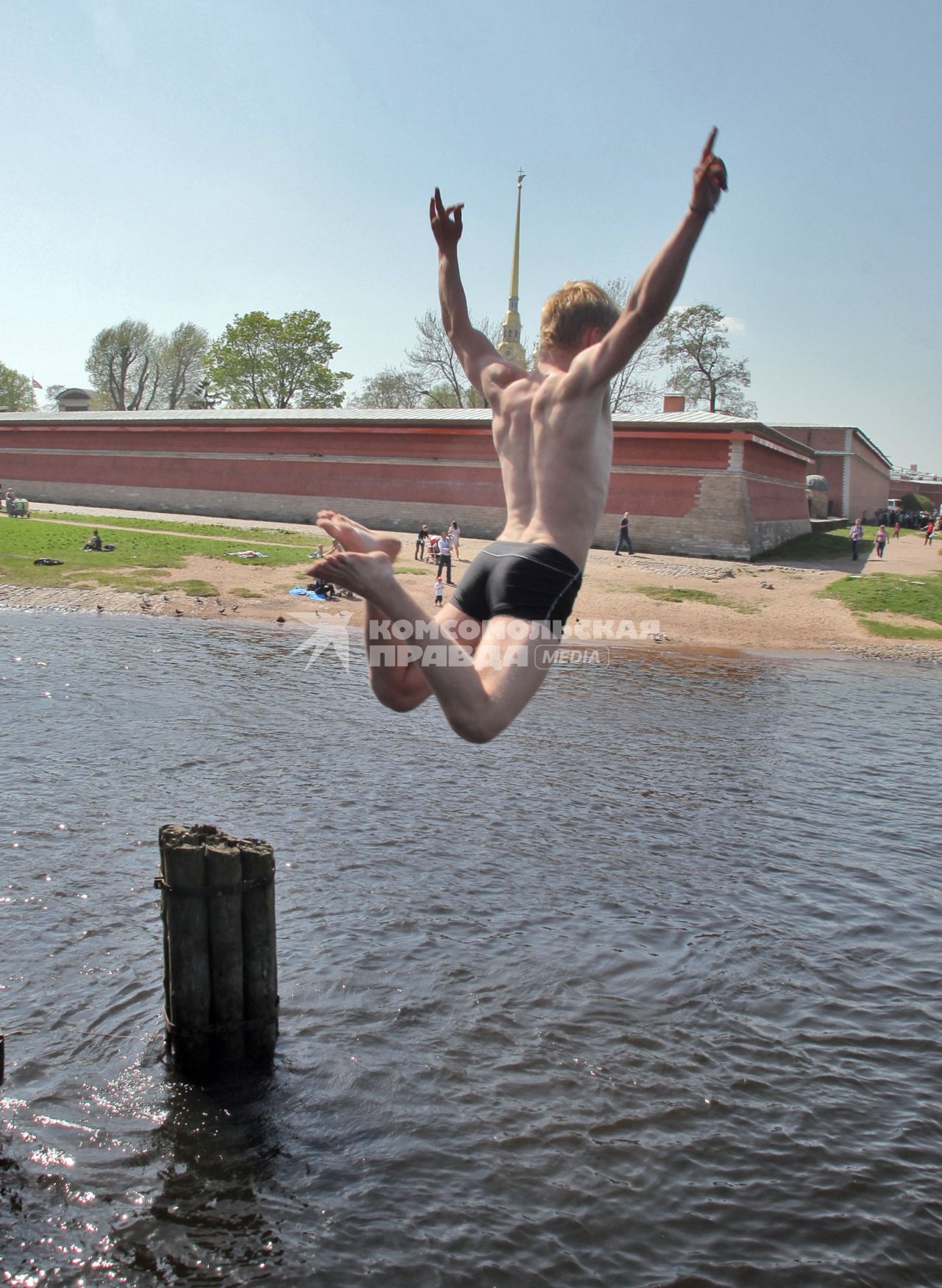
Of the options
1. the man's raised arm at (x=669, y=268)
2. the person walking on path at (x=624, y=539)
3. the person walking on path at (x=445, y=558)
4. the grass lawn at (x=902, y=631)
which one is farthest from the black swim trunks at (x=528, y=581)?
the person walking on path at (x=624, y=539)

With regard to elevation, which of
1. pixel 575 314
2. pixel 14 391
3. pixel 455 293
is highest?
pixel 14 391

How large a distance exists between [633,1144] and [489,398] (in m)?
4.54

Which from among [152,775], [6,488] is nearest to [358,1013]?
[152,775]

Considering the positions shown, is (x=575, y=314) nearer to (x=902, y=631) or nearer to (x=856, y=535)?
(x=902, y=631)

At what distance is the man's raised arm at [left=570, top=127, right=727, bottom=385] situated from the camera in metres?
3.58

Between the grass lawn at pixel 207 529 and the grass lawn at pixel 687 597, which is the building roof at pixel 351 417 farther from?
the grass lawn at pixel 687 597

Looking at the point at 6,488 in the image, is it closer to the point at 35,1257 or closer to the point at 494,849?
the point at 494,849

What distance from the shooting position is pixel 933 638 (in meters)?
24.1

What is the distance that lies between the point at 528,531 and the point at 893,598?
2551 centimetres

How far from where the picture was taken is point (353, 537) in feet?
12.1

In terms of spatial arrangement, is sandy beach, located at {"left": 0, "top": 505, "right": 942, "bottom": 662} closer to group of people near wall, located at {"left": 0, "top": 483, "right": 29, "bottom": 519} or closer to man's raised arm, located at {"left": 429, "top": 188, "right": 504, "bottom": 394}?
group of people near wall, located at {"left": 0, "top": 483, "right": 29, "bottom": 519}

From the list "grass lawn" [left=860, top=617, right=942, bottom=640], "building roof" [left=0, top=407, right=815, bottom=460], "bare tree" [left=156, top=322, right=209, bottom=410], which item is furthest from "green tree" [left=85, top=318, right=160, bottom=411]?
"grass lawn" [left=860, top=617, right=942, bottom=640]

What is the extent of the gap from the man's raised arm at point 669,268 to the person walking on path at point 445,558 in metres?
20.6

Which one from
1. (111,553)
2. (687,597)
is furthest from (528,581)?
(111,553)
